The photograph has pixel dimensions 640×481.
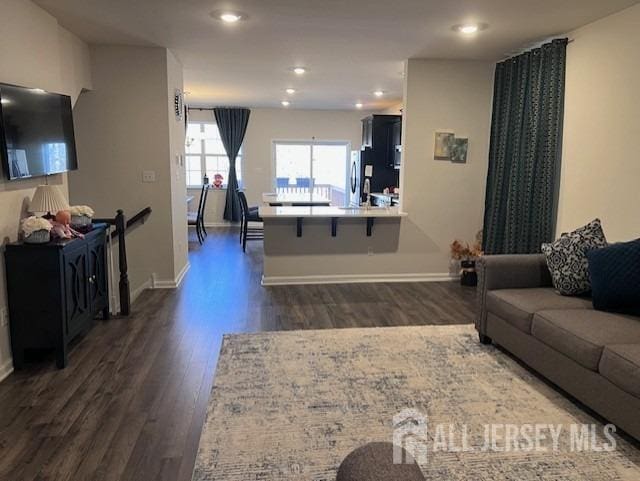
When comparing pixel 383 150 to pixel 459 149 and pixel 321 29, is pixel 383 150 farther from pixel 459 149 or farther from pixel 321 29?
pixel 321 29

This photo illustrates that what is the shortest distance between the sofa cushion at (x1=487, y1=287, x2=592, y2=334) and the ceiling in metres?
2.09

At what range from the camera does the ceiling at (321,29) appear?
3547 millimetres

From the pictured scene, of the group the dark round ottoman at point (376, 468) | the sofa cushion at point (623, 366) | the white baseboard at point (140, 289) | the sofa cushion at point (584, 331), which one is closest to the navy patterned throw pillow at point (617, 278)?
the sofa cushion at point (584, 331)

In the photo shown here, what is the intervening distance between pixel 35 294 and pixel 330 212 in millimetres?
3141

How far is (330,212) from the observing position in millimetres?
5477

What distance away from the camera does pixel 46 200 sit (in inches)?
132

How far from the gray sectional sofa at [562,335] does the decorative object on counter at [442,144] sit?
7.30ft

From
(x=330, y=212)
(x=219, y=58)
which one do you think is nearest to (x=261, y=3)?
(x=219, y=58)

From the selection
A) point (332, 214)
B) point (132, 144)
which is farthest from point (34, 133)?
point (332, 214)

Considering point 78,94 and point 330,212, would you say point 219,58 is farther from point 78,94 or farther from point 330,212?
point 330,212

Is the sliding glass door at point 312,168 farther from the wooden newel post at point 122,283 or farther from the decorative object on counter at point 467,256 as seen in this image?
the wooden newel post at point 122,283

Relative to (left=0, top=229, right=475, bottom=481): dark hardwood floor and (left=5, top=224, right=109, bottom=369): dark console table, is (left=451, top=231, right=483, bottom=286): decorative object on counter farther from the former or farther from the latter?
(left=5, top=224, right=109, bottom=369): dark console table

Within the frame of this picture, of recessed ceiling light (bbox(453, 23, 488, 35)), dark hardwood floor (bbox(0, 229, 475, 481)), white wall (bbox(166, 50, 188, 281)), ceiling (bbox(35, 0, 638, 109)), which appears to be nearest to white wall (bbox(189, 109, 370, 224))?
ceiling (bbox(35, 0, 638, 109))

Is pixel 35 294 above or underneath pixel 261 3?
underneath
